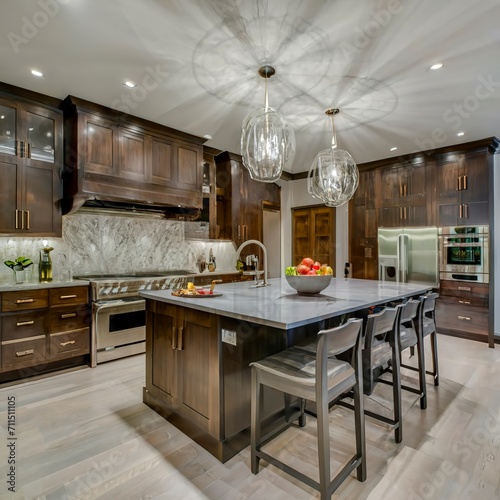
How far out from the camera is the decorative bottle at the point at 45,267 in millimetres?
3406

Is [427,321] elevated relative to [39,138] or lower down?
lower down

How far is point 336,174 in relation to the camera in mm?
3523

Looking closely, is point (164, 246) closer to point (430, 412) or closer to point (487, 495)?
point (430, 412)

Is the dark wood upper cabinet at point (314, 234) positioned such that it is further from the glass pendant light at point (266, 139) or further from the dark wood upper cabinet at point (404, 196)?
the glass pendant light at point (266, 139)

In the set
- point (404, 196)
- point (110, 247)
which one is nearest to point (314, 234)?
point (404, 196)

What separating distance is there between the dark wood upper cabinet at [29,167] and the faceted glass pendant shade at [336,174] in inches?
115

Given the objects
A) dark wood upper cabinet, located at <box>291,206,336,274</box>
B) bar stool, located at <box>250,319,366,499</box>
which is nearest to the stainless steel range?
bar stool, located at <box>250,319,366,499</box>

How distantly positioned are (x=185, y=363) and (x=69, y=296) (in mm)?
1869

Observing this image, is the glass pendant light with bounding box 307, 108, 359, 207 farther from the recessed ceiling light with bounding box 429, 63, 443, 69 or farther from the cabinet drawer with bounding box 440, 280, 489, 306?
Result: the cabinet drawer with bounding box 440, 280, 489, 306

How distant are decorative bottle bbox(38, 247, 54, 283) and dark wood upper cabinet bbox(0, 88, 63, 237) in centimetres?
23

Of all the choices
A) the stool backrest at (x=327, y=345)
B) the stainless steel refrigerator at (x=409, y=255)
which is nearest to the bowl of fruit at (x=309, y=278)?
the stool backrest at (x=327, y=345)

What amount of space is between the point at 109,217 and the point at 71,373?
6.42ft

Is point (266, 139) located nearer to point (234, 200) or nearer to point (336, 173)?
point (336, 173)

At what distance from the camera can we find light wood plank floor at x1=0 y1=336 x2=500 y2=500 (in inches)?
67.1
